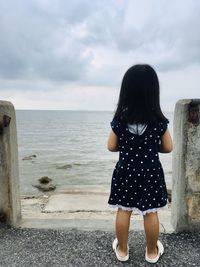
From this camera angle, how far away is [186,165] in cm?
416

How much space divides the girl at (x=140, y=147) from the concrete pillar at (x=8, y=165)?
57.3 inches

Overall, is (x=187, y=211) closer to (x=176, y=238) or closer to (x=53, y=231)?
(x=176, y=238)

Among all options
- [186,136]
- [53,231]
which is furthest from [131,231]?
[186,136]

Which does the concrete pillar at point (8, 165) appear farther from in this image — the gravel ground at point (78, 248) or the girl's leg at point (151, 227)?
the girl's leg at point (151, 227)

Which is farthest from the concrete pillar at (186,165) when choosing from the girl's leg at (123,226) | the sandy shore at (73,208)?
the sandy shore at (73,208)

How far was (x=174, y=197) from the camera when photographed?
4383 mm

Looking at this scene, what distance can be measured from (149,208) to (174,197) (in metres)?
1.01

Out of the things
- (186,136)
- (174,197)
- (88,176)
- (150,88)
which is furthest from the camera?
(88,176)

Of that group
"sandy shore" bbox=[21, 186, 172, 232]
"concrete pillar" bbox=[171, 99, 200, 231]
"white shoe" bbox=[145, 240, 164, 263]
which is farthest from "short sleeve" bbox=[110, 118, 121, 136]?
"sandy shore" bbox=[21, 186, 172, 232]

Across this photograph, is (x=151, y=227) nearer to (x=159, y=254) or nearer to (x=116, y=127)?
(x=159, y=254)

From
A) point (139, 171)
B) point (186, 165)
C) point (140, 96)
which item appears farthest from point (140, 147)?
point (186, 165)

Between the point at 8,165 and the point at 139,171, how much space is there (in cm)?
176

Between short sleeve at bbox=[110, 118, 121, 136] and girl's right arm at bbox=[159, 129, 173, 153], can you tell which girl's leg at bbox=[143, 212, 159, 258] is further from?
short sleeve at bbox=[110, 118, 121, 136]

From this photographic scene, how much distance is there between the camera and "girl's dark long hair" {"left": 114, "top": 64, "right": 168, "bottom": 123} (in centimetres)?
327
